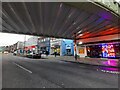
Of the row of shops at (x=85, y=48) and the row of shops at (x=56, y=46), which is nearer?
the row of shops at (x=85, y=48)

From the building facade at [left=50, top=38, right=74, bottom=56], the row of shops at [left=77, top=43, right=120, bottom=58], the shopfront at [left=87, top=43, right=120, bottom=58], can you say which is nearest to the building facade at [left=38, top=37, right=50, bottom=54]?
the building facade at [left=50, top=38, right=74, bottom=56]

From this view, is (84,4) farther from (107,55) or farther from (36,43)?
(36,43)

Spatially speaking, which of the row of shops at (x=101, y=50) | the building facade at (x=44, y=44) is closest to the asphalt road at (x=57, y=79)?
the row of shops at (x=101, y=50)

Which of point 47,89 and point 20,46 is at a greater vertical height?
point 20,46

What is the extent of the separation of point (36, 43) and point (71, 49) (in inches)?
1168

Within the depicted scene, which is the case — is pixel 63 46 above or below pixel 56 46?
below

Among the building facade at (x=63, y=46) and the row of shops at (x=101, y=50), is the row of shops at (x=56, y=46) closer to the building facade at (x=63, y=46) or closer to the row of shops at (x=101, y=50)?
the building facade at (x=63, y=46)

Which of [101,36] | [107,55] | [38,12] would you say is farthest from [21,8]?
[107,55]

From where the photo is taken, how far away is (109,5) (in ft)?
51.7

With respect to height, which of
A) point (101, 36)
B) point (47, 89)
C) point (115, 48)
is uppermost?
point (101, 36)

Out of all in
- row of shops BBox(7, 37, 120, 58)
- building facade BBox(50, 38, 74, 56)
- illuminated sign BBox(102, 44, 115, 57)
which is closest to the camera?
row of shops BBox(7, 37, 120, 58)

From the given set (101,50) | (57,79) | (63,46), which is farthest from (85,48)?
(57,79)

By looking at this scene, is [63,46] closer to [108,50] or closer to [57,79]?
[108,50]

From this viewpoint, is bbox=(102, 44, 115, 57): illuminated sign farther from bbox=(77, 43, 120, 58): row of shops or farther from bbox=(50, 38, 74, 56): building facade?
bbox=(50, 38, 74, 56): building facade
